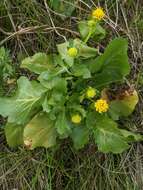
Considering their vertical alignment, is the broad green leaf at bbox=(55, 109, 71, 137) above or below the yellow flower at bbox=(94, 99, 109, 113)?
below

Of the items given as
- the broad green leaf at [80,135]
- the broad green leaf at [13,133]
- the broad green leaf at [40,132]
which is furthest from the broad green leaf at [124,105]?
the broad green leaf at [13,133]

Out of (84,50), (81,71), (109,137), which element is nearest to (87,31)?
(84,50)

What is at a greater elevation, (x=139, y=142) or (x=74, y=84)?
(x=74, y=84)

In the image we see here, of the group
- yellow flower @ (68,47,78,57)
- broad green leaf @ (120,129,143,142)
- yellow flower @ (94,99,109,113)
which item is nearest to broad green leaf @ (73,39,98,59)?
yellow flower @ (68,47,78,57)

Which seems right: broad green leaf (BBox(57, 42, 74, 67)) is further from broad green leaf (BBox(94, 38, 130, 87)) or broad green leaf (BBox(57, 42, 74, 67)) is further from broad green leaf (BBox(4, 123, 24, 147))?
broad green leaf (BBox(4, 123, 24, 147))

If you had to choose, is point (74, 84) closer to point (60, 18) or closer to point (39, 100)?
point (39, 100)

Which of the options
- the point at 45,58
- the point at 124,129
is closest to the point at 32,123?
the point at 45,58

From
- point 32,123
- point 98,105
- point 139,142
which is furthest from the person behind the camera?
point 139,142
